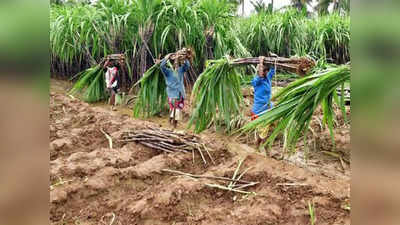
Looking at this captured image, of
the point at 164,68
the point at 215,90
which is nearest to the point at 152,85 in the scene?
the point at 164,68

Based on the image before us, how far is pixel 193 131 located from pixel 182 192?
5.25 ft

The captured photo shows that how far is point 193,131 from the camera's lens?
372 centimetres

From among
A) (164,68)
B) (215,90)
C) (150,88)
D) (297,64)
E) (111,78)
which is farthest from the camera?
(111,78)

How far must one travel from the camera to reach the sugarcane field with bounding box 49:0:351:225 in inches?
75.5

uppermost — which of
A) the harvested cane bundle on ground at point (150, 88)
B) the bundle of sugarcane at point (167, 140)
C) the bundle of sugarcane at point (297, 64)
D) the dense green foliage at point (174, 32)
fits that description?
the dense green foliage at point (174, 32)

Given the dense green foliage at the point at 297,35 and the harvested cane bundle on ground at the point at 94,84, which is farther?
the dense green foliage at the point at 297,35

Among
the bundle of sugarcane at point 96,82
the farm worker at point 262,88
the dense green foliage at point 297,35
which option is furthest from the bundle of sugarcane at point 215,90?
the dense green foliage at point 297,35

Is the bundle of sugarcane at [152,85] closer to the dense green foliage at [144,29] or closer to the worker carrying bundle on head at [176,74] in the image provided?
the worker carrying bundle on head at [176,74]

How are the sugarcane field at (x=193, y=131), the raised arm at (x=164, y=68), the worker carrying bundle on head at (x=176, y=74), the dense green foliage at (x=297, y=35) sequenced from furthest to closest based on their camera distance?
the dense green foliage at (x=297, y=35) < the worker carrying bundle on head at (x=176, y=74) < the raised arm at (x=164, y=68) < the sugarcane field at (x=193, y=131)

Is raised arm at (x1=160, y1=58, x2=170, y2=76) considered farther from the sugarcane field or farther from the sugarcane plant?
→ the sugarcane plant

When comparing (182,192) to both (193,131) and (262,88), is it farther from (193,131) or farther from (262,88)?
(193,131)

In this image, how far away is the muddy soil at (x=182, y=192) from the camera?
195cm
